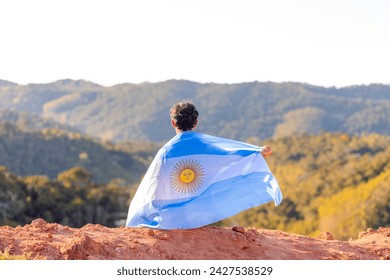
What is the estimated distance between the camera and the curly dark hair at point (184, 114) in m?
6.59

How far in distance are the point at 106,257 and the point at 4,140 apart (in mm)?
63852

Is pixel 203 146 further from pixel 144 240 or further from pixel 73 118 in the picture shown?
pixel 73 118

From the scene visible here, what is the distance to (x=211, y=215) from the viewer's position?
6625 millimetres

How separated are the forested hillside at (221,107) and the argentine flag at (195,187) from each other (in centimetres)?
12288

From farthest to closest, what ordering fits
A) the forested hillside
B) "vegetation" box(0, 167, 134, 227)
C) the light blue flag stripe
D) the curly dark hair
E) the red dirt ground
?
1. the forested hillside
2. "vegetation" box(0, 167, 134, 227)
3. the light blue flag stripe
4. the curly dark hair
5. the red dirt ground

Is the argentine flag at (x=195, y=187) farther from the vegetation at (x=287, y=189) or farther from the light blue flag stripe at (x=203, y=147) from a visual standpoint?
the vegetation at (x=287, y=189)

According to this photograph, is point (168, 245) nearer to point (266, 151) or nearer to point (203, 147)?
point (203, 147)

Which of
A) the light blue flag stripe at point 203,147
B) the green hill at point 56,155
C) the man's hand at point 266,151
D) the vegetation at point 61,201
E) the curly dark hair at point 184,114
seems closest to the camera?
the curly dark hair at point 184,114

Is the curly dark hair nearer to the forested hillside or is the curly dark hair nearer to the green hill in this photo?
the green hill

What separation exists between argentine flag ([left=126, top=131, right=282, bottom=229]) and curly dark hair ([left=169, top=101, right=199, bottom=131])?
4.4 inches

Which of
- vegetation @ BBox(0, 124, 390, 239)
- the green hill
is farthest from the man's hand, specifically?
the green hill

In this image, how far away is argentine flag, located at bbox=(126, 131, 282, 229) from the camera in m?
6.62

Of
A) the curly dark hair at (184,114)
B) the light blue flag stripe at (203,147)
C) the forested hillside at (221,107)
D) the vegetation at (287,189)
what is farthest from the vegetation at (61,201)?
the forested hillside at (221,107)
